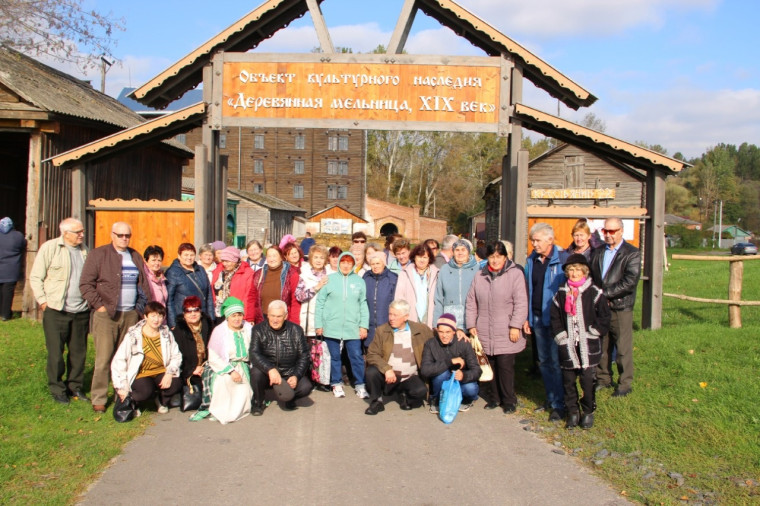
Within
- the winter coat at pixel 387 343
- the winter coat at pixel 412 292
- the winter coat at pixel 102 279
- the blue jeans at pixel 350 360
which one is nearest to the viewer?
the winter coat at pixel 102 279

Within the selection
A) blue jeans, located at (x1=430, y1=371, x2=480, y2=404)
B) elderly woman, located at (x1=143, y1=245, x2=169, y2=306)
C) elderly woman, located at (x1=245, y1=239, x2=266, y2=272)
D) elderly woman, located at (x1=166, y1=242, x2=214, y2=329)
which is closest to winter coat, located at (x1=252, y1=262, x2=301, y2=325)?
elderly woman, located at (x1=245, y1=239, x2=266, y2=272)

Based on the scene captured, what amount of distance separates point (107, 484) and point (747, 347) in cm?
738

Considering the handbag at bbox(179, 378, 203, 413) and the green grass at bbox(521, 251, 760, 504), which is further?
the handbag at bbox(179, 378, 203, 413)

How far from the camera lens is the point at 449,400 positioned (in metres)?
7.11

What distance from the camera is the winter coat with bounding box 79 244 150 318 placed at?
23.8 feet

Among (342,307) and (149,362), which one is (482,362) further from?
(149,362)

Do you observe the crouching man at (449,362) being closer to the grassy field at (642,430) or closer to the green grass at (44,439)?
the grassy field at (642,430)

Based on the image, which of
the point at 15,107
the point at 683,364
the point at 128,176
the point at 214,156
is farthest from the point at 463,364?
the point at 128,176

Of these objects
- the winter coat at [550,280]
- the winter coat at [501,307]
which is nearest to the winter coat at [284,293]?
the winter coat at [501,307]

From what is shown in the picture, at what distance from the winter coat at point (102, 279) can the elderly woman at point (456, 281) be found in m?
3.65

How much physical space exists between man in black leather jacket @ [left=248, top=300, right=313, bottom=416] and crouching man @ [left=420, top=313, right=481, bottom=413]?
1.36 meters

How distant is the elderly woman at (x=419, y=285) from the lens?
846 centimetres

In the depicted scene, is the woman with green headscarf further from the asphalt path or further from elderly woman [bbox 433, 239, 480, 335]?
elderly woman [bbox 433, 239, 480, 335]

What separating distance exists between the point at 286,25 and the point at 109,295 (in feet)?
17.0
